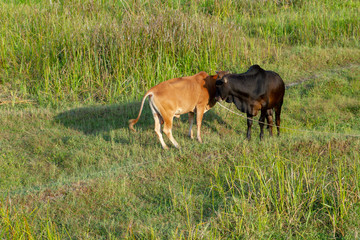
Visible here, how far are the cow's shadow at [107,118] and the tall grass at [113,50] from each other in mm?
646

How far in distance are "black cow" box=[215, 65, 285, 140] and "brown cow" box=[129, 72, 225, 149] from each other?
0.70 ft

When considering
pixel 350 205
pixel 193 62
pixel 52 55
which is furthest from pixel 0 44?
pixel 350 205

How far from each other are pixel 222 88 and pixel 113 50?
3610 millimetres

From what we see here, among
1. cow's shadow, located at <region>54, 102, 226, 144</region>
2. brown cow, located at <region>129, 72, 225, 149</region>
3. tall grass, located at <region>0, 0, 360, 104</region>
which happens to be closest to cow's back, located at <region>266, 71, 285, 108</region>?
brown cow, located at <region>129, 72, 225, 149</region>

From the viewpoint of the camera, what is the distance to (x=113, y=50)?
932 centimetres

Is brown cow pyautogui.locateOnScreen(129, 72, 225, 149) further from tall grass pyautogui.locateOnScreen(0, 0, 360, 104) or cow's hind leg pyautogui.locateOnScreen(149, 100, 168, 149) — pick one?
tall grass pyautogui.locateOnScreen(0, 0, 360, 104)

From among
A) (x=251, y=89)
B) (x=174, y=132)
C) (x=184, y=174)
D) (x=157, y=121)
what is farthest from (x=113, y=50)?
(x=184, y=174)

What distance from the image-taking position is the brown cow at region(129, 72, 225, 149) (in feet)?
19.9

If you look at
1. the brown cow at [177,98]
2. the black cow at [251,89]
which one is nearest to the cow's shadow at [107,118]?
the brown cow at [177,98]

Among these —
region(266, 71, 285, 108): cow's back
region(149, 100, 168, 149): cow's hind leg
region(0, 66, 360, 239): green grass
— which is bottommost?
region(0, 66, 360, 239): green grass

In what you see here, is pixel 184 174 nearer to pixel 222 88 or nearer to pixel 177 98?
pixel 177 98

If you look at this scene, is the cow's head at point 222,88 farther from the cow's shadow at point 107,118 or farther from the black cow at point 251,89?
the cow's shadow at point 107,118

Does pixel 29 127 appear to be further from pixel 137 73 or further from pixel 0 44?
pixel 0 44

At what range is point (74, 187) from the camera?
5.34 metres
